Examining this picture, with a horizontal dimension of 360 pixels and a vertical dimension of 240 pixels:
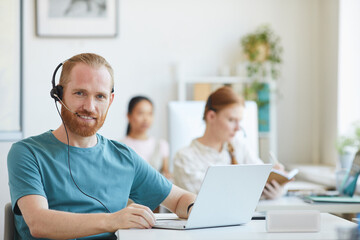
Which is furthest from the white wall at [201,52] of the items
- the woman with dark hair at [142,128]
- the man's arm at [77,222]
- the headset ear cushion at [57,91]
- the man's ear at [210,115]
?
the man's arm at [77,222]

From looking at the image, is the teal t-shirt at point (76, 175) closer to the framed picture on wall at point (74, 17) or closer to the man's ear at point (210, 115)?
the man's ear at point (210, 115)

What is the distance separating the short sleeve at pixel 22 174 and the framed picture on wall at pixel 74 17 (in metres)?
2.70

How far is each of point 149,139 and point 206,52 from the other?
0.93 meters

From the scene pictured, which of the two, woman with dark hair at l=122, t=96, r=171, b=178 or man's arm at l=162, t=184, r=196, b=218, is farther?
woman with dark hair at l=122, t=96, r=171, b=178

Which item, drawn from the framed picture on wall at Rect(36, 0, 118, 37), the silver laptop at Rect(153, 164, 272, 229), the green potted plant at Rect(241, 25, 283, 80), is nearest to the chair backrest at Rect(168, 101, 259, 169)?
the silver laptop at Rect(153, 164, 272, 229)

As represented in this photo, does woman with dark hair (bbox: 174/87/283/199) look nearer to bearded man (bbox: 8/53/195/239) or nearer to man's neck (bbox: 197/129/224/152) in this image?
man's neck (bbox: 197/129/224/152)

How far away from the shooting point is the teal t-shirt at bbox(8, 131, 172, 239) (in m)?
1.39

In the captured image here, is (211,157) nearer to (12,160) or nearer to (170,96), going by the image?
(12,160)

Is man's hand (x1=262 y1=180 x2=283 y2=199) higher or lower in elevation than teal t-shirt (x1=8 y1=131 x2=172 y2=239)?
lower

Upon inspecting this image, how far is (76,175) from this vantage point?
1.48 m

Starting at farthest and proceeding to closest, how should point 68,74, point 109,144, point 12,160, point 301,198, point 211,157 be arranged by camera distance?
point 211,157 → point 301,198 → point 109,144 → point 68,74 → point 12,160

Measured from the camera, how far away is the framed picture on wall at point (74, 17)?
3982 millimetres

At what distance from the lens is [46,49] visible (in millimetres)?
4027

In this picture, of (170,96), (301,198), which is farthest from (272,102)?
(301,198)
